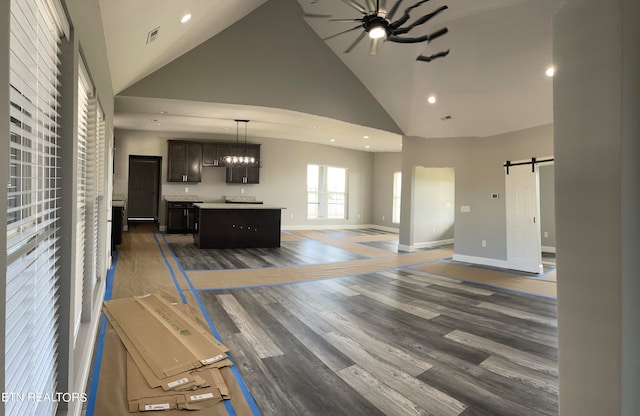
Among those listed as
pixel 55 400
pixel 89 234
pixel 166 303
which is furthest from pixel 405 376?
pixel 89 234

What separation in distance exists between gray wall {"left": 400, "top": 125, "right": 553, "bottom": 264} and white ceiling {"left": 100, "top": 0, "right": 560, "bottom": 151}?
22 centimetres

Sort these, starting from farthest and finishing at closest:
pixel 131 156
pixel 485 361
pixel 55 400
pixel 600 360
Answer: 1. pixel 131 156
2. pixel 485 361
3. pixel 55 400
4. pixel 600 360

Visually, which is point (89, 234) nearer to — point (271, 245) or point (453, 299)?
point (453, 299)

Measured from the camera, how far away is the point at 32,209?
3.74ft

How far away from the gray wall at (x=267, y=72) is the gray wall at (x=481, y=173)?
2.12 meters

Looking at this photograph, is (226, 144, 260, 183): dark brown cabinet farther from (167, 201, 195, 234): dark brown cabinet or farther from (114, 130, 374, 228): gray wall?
(167, 201, 195, 234): dark brown cabinet

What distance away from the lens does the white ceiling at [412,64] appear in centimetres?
360

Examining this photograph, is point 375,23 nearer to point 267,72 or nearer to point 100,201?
point 267,72

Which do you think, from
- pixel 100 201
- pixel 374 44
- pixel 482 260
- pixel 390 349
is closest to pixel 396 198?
pixel 482 260

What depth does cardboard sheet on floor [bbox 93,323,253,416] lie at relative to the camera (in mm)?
1757

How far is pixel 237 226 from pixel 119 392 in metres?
5.09

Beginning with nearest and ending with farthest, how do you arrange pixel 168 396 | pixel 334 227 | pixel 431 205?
pixel 168 396, pixel 431 205, pixel 334 227

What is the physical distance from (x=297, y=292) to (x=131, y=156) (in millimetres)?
7395

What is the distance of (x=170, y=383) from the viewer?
1977 millimetres
